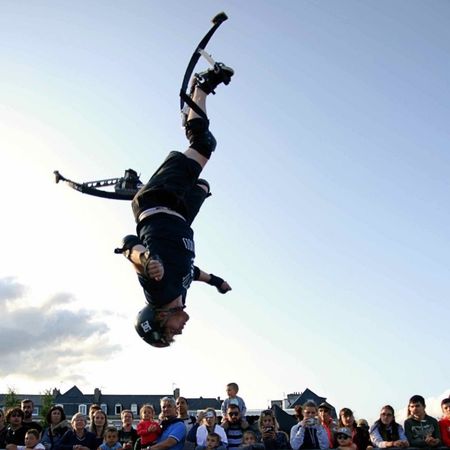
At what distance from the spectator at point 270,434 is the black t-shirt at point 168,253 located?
312cm

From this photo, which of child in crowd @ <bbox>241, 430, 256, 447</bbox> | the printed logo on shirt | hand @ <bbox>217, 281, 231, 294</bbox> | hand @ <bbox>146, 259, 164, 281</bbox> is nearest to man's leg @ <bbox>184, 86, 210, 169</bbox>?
the printed logo on shirt

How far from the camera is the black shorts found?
656 cm

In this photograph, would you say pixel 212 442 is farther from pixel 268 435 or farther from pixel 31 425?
pixel 31 425

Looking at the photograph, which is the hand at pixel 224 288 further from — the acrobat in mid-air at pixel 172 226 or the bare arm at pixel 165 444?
the bare arm at pixel 165 444

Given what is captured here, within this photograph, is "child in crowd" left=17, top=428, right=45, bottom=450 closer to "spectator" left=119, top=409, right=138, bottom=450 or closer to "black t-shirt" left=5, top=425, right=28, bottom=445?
"black t-shirt" left=5, top=425, right=28, bottom=445

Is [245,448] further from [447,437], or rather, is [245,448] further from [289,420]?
[289,420]

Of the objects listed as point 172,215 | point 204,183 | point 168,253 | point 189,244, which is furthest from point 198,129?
point 168,253

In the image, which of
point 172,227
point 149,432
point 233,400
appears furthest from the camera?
point 233,400

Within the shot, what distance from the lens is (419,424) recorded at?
8.12 m

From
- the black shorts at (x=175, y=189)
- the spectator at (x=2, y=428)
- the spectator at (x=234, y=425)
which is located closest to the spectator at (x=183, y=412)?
the spectator at (x=234, y=425)

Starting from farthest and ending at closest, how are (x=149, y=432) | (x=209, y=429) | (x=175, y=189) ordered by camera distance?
(x=209, y=429) < (x=149, y=432) < (x=175, y=189)

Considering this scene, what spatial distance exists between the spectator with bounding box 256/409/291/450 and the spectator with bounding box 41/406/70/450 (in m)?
2.80

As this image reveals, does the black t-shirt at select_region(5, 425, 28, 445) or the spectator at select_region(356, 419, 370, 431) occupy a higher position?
the black t-shirt at select_region(5, 425, 28, 445)

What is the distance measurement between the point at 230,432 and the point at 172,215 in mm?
3859
